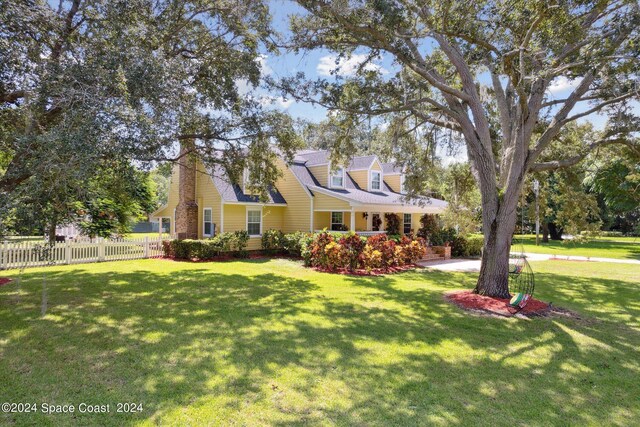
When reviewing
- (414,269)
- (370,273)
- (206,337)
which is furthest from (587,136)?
(206,337)

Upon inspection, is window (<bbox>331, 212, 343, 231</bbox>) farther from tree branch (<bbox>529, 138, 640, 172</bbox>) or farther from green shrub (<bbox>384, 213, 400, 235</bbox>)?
tree branch (<bbox>529, 138, 640, 172</bbox>)

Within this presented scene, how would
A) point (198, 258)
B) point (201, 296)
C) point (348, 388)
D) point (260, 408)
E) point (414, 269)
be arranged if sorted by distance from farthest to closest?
point (198, 258), point (414, 269), point (201, 296), point (348, 388), point (260, 408)

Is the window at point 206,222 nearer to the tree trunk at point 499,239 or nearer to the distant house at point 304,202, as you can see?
the distant house at point 304,202

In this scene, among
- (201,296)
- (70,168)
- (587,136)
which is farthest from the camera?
(587,136)

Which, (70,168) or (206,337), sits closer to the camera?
(70,168)

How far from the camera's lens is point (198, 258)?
16312 mm

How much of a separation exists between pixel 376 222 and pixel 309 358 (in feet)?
59.0

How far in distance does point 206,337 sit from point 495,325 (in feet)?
18.3

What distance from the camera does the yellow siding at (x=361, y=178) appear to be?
22922 mm

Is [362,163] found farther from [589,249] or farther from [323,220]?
[589,249]

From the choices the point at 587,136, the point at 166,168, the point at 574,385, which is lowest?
the point at 574,385

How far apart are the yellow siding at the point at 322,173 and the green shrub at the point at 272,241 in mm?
4406

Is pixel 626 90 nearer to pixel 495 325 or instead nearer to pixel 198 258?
pixel 495 325

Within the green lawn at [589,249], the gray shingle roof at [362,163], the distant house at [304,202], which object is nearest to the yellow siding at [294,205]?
the distant house at [304,202]
